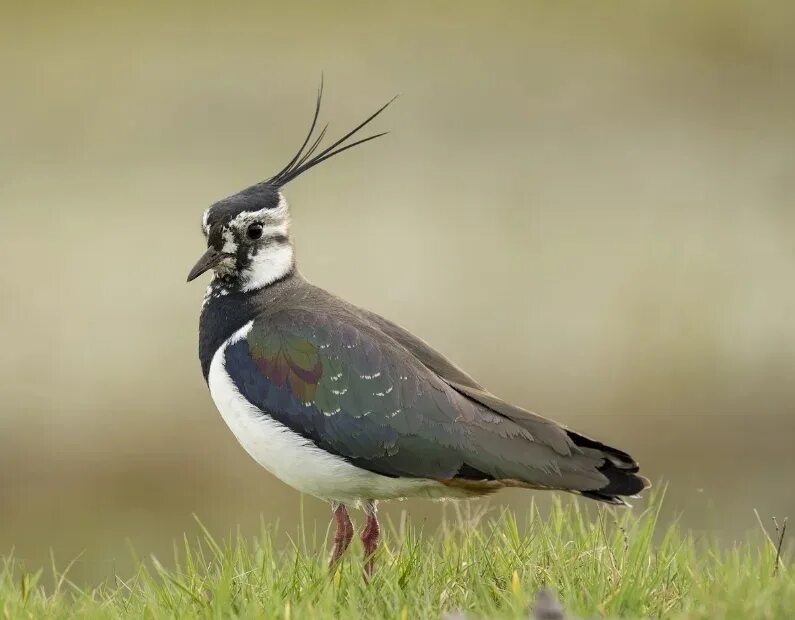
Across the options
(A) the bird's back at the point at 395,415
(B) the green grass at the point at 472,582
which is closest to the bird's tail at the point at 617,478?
(A) the bird's back at the point at 395,415

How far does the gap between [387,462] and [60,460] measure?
18.8ft

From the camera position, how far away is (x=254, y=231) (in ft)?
26.1

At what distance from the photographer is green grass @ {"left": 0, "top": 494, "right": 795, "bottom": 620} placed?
6398mm

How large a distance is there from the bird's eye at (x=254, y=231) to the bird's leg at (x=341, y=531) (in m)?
1.38

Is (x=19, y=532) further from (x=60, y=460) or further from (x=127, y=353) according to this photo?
(x=127, y=353)

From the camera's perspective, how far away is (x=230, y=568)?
6.81m

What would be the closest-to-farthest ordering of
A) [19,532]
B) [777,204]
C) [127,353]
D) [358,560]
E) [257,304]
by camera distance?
[358,560] → [257,304] → [19,532] → [127,353] → [777,204]

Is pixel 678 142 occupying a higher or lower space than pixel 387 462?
higher

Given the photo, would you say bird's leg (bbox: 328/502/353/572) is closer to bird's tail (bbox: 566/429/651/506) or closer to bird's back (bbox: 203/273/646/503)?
bird's back (bbox: 203/273/646/503)

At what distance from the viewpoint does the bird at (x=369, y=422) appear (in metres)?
7.23

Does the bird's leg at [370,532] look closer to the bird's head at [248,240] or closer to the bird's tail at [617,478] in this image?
the bird's tail at [617,478]

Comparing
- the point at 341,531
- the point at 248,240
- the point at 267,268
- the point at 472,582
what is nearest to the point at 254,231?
the point at 248,240

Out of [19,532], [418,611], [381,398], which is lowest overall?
[19,532]

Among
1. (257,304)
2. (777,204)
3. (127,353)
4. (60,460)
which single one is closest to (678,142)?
(777,204)
